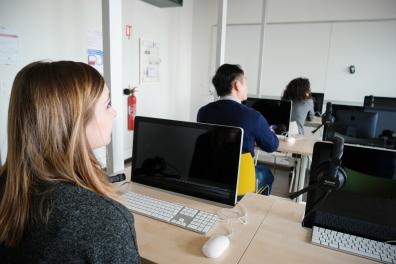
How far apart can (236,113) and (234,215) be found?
770 mm

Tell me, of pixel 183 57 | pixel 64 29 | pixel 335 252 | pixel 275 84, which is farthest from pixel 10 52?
pixel 275 84

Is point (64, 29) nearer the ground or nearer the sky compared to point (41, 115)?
nearer the sky

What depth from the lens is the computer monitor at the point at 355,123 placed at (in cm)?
216

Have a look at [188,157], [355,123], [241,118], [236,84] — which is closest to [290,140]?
[355,123]

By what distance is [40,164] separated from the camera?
70cm

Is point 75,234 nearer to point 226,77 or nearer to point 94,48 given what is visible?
point 226,77

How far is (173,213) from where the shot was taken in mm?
1200

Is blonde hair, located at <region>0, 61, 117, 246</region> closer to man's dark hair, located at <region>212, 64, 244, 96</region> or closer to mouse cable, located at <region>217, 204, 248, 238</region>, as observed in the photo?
mouse cable, located at <region>217, 204, 248, 238</region>

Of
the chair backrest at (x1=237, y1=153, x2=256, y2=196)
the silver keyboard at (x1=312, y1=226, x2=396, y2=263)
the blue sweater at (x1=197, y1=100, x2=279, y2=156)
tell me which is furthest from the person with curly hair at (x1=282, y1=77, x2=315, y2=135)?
the silver keyboard at (x1=312, y1=226, x2=396, y2=263)

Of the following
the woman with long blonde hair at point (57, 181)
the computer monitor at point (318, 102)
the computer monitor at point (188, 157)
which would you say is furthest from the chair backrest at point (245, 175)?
the computer monitor at point (318, 102)

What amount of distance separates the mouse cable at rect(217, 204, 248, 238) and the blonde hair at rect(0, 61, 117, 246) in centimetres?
63

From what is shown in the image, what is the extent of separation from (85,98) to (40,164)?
19 cm

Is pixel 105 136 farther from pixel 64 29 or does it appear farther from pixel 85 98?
pixel 64 29

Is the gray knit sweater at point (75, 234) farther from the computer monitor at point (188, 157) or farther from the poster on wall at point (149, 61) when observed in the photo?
the poster on wall at point (149, 61)
